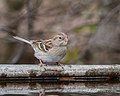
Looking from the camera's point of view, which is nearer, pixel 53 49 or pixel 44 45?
pixel 53 49

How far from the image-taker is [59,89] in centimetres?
558

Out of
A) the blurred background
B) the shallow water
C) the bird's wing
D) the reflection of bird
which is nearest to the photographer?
the shallow water

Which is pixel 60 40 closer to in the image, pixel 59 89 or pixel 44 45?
pixel 44 45

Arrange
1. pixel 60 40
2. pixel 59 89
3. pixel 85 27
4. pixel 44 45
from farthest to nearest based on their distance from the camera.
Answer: pixel 85 27
pixel 44 45
pixel 60 40
pixel 59 89

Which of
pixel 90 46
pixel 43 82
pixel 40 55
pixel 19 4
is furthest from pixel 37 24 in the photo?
pixel 43 82

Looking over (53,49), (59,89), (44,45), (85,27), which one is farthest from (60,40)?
(85,27)

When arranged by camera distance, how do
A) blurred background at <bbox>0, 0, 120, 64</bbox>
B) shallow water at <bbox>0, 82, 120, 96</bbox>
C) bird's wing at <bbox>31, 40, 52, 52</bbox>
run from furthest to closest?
1. blurred background at <bbox>0, 0, 120, 64</bbox>
2. bird's wing at <bbox>31, 40, 52, 52</bbox>
3. shallow water at <bbox>0, 82, 120, 96</bbox>

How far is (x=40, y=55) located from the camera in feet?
22.9

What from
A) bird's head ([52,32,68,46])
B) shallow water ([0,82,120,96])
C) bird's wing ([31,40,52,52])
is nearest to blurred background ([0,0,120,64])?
bird's wing ([31,40,52,52])

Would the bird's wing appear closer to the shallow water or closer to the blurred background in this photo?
the shallow water

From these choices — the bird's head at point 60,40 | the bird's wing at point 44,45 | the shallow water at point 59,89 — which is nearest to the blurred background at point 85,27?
the bird's wing at point 44,45

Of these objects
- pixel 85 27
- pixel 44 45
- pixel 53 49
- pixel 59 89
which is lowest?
pixel 59 89

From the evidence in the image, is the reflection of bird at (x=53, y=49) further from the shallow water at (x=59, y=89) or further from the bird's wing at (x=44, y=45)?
the shallow water at (x=59, y=89)

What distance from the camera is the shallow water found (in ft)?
17.3
